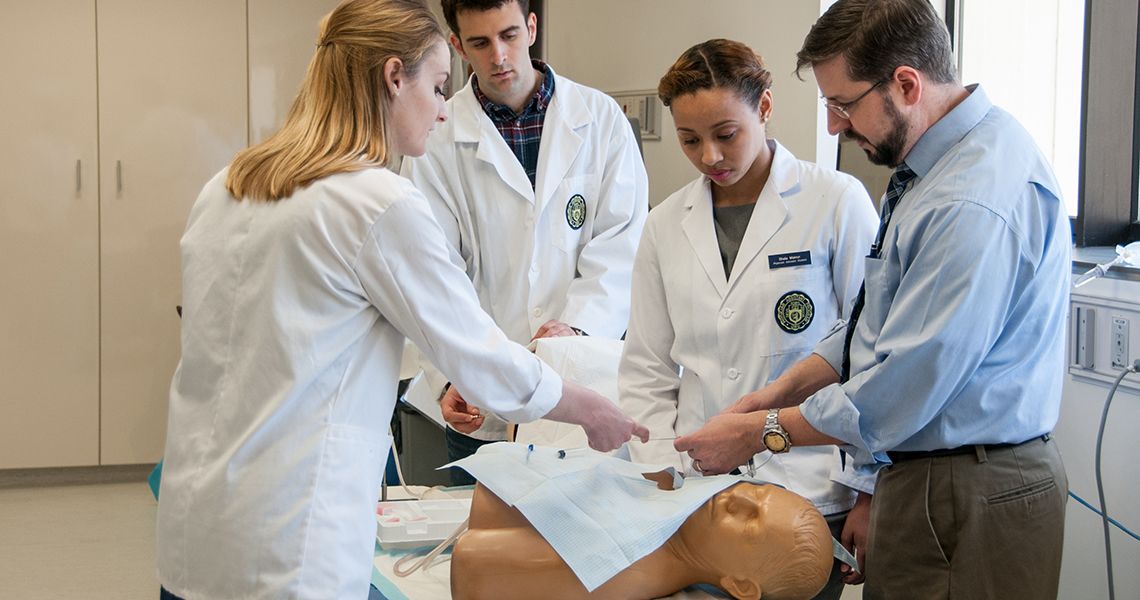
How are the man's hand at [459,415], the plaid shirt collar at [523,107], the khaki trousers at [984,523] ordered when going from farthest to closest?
the plaid shirt collar at [523,107] → the man's hand at [459,415] → the khaki trousers at [984,523]

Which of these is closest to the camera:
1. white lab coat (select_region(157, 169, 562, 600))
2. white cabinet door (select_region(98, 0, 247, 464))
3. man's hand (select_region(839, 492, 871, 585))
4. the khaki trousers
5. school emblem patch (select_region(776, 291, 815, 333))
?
white lab coat (select_region(157, 169, 562, 600))

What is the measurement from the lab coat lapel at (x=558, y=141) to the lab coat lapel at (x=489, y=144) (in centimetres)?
4

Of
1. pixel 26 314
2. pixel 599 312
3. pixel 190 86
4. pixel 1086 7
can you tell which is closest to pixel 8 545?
pixel 26 314

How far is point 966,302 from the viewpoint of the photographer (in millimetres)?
1304

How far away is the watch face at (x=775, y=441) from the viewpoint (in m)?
1.53

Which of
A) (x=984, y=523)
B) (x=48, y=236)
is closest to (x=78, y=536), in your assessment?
(x=48, y=236)

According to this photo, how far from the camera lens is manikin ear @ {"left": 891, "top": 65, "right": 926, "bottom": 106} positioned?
141 cm

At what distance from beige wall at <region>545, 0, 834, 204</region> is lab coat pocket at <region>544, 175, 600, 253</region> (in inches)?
30.4

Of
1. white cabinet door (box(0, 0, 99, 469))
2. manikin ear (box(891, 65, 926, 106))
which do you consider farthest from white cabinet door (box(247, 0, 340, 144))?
manikin ear (box(891, 65, 926, 106))

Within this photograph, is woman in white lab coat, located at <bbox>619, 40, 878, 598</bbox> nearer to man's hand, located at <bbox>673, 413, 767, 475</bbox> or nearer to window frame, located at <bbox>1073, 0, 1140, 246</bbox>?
man's hand, located at <bbox>673, 413, 767, 475</bbox>

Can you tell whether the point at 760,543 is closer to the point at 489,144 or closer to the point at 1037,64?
the point at 489,144

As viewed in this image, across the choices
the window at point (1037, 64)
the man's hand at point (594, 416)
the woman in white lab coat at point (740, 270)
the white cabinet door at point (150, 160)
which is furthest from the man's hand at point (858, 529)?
the white cabinet door at point (150, 160)

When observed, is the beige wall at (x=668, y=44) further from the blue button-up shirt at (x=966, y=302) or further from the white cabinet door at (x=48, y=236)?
the white cabinet door at (x=48, y=236)

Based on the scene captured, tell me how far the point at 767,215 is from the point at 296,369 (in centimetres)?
88
